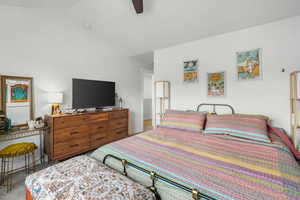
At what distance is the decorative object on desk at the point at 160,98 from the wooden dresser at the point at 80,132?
38.2 inches

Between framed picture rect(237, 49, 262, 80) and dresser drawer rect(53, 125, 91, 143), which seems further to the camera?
dresser drawer rect(53, 125, 91, 143)

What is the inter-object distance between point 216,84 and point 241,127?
1048mm

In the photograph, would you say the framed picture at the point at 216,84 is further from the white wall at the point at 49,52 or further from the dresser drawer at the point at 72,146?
the dresser drawer at the point at 72,146

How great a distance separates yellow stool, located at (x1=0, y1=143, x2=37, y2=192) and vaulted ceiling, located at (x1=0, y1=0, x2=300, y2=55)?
2340 millimetres

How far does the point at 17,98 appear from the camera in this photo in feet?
7.37

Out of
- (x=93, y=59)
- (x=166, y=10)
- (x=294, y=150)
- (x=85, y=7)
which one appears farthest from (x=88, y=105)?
(x=294, y=150)

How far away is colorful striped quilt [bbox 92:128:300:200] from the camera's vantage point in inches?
33.2

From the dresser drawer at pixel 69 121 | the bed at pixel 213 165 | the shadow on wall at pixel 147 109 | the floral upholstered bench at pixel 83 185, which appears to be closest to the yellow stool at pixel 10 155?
the dresser drawer at pixel 69 121

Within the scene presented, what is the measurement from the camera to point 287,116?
205cm

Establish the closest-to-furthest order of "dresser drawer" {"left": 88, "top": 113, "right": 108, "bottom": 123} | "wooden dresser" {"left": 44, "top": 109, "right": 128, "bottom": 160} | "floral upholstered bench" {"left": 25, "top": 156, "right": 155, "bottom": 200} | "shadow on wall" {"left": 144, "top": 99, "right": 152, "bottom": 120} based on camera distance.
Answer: "floral upholstered bench" {"left": 25, "top": 156, "right": 155, "bottom": 200} → "wooden dresser" {"left": 44, "top": 109, "right": 128, "bottom": 160} → "dresser drawer" {"left": 88, "top": 113, "right": 108, "bottom": 123} → "shadow on wall" {"left": 144, "top": 99, "right": 152, "bottom": 120}

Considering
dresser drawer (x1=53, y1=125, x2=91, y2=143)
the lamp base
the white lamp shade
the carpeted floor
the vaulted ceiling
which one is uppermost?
the vaulted ceiling

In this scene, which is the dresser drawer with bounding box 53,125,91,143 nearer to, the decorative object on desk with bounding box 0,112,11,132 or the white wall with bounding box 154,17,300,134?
the decorative object on desk with bounding box 0,112,11,132

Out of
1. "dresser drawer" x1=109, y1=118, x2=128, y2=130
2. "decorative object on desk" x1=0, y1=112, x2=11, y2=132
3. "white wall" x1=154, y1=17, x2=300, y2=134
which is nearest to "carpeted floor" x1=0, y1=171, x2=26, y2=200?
"decorative object on desk" x1=0, y1=112, x2=11, y2=132

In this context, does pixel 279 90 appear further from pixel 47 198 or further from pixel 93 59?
pixel 93 59
